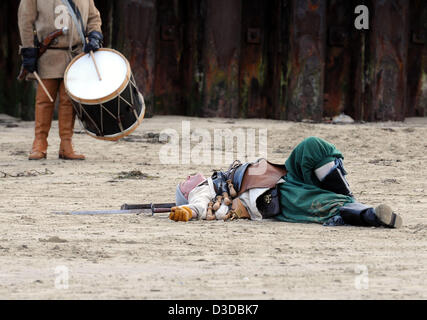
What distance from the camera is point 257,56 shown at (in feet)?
31.5

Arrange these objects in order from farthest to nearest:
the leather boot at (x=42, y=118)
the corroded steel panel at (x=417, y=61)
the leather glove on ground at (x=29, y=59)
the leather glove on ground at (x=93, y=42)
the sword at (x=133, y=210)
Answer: the corroded steel panel at (x=417, y=61) < the leather boot at (x=42, y=118) < the leather glove on ground at (x=29, y=59) < the leather glove on ground at (x=93, y=42) < the sword at (x=133, y=210)

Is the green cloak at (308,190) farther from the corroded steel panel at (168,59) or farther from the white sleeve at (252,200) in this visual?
the corroded steel panel at (168,59)

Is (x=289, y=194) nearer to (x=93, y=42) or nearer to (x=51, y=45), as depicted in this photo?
(x=93, y=42)

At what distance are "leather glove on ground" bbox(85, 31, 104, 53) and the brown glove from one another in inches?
90.4

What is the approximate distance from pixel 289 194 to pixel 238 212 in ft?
0.98

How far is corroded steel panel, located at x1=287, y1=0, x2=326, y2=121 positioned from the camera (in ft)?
29.6

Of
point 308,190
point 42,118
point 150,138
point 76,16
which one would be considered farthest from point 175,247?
point 150,138

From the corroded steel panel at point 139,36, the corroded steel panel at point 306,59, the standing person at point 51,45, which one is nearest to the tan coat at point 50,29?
the standing person at point 51,45

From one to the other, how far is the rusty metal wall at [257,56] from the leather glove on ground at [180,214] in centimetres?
506

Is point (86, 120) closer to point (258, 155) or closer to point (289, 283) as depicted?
point (258, 155)

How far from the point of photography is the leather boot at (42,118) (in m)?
6.72

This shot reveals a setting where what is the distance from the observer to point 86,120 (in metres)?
5.91
